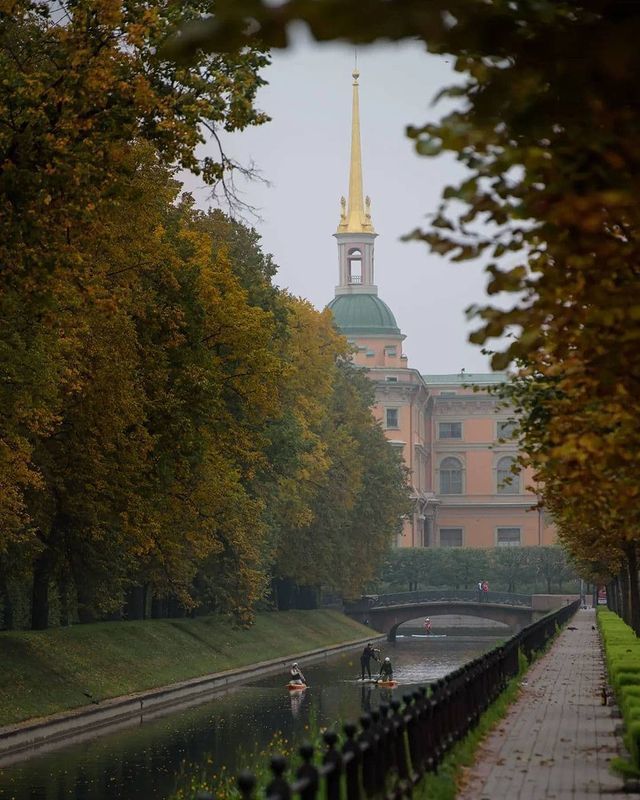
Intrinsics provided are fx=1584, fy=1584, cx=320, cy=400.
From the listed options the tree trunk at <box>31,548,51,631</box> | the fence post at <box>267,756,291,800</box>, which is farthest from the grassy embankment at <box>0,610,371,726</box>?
the fence post at <box>267,756,291,800</box>

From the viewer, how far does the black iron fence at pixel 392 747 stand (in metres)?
8.73

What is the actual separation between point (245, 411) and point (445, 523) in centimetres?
10920

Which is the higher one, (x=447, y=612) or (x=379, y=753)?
(x=447, y=612)

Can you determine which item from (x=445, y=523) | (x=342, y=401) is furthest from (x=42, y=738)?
(x=445, y=523)

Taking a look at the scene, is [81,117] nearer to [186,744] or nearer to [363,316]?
[186,744]

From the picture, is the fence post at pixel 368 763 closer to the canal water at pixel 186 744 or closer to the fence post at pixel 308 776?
the fence post at pixel 308 776

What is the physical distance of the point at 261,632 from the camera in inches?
2559

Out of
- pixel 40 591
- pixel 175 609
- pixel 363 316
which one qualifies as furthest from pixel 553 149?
pixel 363 316

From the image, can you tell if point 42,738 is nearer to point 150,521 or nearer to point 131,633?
point 150,521

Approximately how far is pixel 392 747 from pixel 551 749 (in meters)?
6.52

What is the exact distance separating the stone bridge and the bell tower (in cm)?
4398

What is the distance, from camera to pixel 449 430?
145750 millimetres

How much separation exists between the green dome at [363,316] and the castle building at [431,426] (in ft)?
0.28

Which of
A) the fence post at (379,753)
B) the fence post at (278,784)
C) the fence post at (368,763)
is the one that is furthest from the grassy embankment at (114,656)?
the fence post at (278,784)
